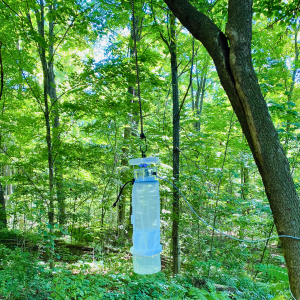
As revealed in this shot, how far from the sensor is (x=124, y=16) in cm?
389

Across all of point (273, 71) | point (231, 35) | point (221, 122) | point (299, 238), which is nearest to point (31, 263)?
point (299, 238)

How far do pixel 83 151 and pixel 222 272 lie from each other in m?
3.86

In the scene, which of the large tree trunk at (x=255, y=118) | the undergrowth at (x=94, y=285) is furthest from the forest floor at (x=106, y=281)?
the large tree trunk at (x=255, y=118)

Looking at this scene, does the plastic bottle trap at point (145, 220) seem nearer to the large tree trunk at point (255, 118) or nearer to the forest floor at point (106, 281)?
the large tree trunk at point (255, 118)

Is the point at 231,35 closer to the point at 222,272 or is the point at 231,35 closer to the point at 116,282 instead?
the point at 116,282

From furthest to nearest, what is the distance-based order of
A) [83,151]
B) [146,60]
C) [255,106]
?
[83,151], [146,60], [255,106]

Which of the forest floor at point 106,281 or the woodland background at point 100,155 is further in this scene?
the woodland background at point 100,155

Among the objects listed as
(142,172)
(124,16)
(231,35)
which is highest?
(124,16)

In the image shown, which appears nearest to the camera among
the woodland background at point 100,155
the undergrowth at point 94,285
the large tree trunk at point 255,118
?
the large tree trunk at point 255,118

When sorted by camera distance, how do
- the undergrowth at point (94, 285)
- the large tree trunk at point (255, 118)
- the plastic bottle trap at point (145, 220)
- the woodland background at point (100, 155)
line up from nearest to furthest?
the plastic bottle trap at point (145, 220) < the large tree trunk at point (255, 118) < the undergrowth at point (94, 285) < the woodland background at point (100, 155)

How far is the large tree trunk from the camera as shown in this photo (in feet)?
4.92

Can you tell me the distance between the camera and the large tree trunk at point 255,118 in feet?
4.92

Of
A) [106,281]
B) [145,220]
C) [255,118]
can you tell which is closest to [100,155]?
[106,281]

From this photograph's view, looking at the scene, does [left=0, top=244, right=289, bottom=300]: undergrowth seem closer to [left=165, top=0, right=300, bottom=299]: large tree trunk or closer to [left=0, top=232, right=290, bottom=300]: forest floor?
[left=0, top=232, right=290, bottom=300]: forest floor
